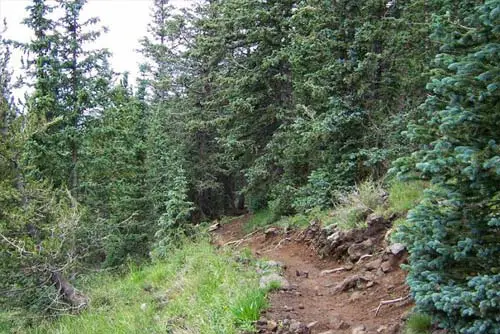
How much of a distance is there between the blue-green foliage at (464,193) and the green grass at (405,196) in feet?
10.5

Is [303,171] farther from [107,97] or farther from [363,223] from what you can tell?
[107,97]

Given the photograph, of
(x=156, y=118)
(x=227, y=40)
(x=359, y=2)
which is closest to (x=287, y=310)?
(x=359, y=2)

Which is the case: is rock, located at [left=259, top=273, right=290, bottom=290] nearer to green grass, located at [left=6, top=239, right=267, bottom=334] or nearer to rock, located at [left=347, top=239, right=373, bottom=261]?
green grass, located at [left=6, top=239, right=267, bottom=334]

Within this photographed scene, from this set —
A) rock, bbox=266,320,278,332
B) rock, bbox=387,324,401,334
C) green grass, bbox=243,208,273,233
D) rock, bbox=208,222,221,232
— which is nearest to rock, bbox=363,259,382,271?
rock, bbox=387,324,401,334

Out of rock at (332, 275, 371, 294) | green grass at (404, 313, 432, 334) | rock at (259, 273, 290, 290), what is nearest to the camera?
green grass at (404, 313, 432, 334)

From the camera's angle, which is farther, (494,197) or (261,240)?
(261,240)

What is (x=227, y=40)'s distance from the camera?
16109mm

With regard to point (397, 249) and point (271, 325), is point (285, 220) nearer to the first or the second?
point (397, 249)

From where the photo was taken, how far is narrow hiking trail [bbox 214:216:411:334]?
459 centimetres

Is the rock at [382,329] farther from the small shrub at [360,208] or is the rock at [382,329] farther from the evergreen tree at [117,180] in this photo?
the evergreen tree at [117,180]

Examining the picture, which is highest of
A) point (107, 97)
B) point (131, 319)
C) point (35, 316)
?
point (107, 97)

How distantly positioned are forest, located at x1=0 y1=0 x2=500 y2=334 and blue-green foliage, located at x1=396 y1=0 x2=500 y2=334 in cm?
1

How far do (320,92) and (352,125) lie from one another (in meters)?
1.15

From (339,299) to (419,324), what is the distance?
188 centimetres
